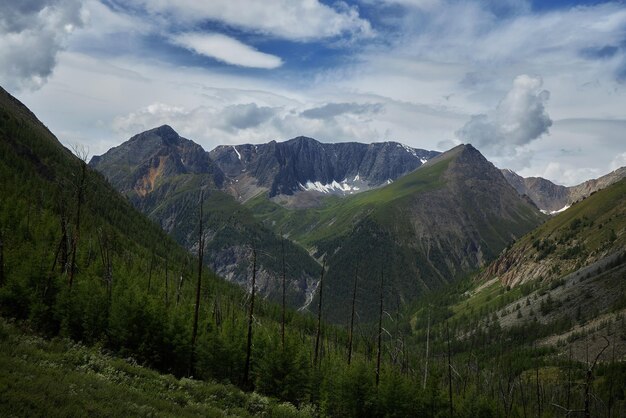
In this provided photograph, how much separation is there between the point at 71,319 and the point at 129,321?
7.14 m

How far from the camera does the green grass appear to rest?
66.9 ft

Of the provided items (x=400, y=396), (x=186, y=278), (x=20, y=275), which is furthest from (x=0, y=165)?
(x=400, y=396)

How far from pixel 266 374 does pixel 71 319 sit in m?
23.3

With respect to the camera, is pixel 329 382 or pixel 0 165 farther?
pixel 0 165

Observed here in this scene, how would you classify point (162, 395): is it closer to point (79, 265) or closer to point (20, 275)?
point (20, 275)

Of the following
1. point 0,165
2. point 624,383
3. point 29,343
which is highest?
point 0,165

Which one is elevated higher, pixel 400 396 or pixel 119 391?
pixel 119 391

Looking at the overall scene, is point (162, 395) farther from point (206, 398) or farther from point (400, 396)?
point (400, 396)

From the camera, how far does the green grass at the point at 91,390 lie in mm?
20406

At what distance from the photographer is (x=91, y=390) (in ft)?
82.4

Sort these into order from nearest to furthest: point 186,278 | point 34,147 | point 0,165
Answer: point 186,278 → point 0,165 → point 34,147

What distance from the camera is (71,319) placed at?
50.5 metres

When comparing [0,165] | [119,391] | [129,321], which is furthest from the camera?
[0,165]

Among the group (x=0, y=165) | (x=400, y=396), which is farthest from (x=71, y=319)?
(x=0, y=165)
